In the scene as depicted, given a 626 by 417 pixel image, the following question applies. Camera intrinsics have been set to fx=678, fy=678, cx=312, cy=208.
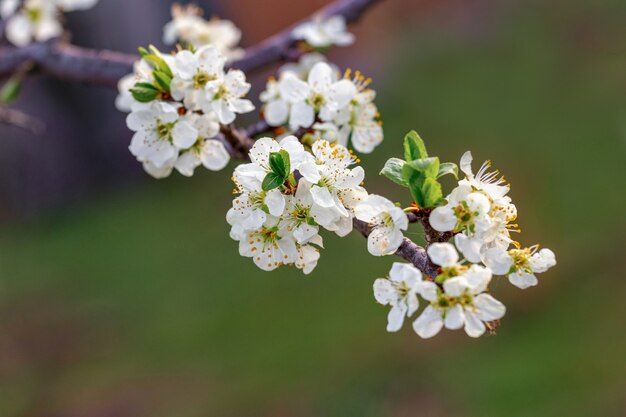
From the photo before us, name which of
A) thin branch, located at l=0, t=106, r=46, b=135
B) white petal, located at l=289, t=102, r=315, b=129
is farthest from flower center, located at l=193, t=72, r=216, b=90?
thin branch, located at l=0, t=106, r=46, b=135

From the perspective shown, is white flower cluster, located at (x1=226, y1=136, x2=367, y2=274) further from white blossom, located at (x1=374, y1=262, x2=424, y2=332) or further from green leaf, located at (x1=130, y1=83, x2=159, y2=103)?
green leaf, located at (x1=130, y1=83, x2=159, y2=103)

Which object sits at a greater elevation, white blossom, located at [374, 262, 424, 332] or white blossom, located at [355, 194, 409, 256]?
white blossom, located at [355, 194, 409, 256]

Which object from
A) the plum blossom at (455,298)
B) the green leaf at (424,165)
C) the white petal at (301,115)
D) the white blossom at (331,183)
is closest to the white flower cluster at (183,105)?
the white petal at (301,115)

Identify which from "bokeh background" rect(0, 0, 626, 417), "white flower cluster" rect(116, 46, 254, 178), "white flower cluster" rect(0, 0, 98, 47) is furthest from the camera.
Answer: "bokeh background" rect(0, 0, 626, 417)

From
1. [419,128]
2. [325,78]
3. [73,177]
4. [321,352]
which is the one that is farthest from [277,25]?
[325,78]

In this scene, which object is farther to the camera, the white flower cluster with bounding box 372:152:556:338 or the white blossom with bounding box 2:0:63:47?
the white blossom with bounding box 2:0:63:47

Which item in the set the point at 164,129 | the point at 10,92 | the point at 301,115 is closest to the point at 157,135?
the point at 164,129

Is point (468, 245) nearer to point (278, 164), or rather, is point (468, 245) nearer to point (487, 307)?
point (487, 307)
